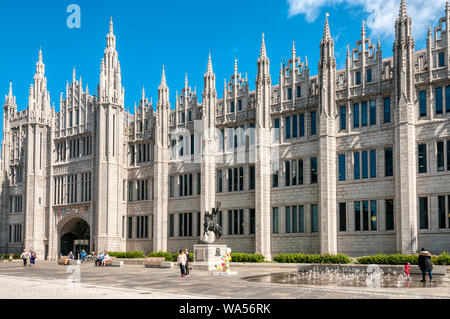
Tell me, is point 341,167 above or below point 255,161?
below

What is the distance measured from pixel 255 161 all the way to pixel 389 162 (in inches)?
462

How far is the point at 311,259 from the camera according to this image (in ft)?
127

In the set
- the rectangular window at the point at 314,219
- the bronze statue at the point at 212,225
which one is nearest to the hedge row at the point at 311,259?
the rectangular window at the point at 314,219

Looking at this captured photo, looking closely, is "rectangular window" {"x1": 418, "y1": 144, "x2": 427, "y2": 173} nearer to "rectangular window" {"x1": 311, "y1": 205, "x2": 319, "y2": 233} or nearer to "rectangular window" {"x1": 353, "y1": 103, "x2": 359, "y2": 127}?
"rectangular window" {"x1": 353, "y1": 103, "x2": 359, "y2": 127}

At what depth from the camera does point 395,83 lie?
38438 mm

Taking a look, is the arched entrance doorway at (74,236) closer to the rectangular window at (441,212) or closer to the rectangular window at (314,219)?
the rectangular window at (314,219)

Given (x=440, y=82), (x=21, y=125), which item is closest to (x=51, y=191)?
(x=21, y=125)

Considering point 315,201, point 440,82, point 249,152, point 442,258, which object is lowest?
point 442,258

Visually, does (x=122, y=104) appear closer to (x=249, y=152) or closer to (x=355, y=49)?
(x=249, y=152)

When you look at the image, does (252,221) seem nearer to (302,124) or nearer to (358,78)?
(302,124)

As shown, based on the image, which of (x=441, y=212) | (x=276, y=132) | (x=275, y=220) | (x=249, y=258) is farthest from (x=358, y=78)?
(x=249, y=258)

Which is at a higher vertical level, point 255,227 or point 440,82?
point 440,82

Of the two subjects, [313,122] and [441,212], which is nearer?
[441,212]
